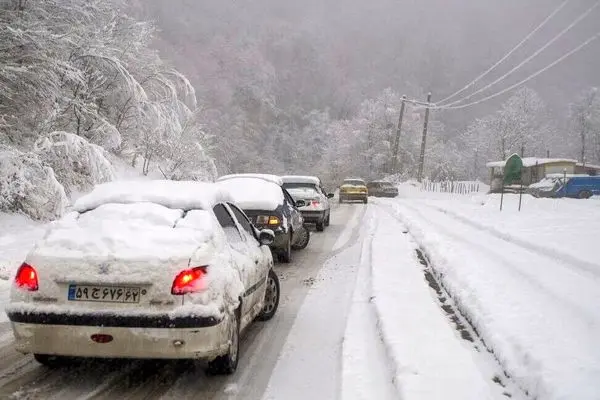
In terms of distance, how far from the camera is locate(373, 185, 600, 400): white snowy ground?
4098mm

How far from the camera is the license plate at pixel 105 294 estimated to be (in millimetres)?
3740

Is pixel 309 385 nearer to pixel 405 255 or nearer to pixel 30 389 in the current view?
pixel 30 389

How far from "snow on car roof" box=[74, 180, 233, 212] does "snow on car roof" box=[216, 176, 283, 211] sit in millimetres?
4135

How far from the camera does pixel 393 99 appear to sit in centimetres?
7012

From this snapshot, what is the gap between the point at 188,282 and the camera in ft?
12.5

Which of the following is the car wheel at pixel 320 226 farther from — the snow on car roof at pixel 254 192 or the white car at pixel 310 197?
the snow on car roof at pixel 254 192

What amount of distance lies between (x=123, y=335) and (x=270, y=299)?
262cm

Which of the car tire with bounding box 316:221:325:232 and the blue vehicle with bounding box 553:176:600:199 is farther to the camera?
the blue vehicle with bounding box 553:176:600:199

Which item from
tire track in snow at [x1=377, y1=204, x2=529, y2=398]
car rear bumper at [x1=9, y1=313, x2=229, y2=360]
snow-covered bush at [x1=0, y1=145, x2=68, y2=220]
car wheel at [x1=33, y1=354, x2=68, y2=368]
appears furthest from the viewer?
snow-covered bush at [x1=0, y1=145, x2=68, y2=220]

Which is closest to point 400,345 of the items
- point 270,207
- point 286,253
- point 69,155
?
point 270,207

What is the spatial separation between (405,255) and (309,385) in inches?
268

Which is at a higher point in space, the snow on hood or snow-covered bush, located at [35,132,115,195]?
snow-covered bush, located at [35,132,115,195]

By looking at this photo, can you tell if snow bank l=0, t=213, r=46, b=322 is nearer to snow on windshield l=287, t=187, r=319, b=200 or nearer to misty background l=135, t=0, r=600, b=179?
snow on windshield l=287, t=187, r=319, b=200

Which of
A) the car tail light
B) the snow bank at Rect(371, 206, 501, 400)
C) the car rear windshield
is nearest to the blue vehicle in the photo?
the car rear windshield
